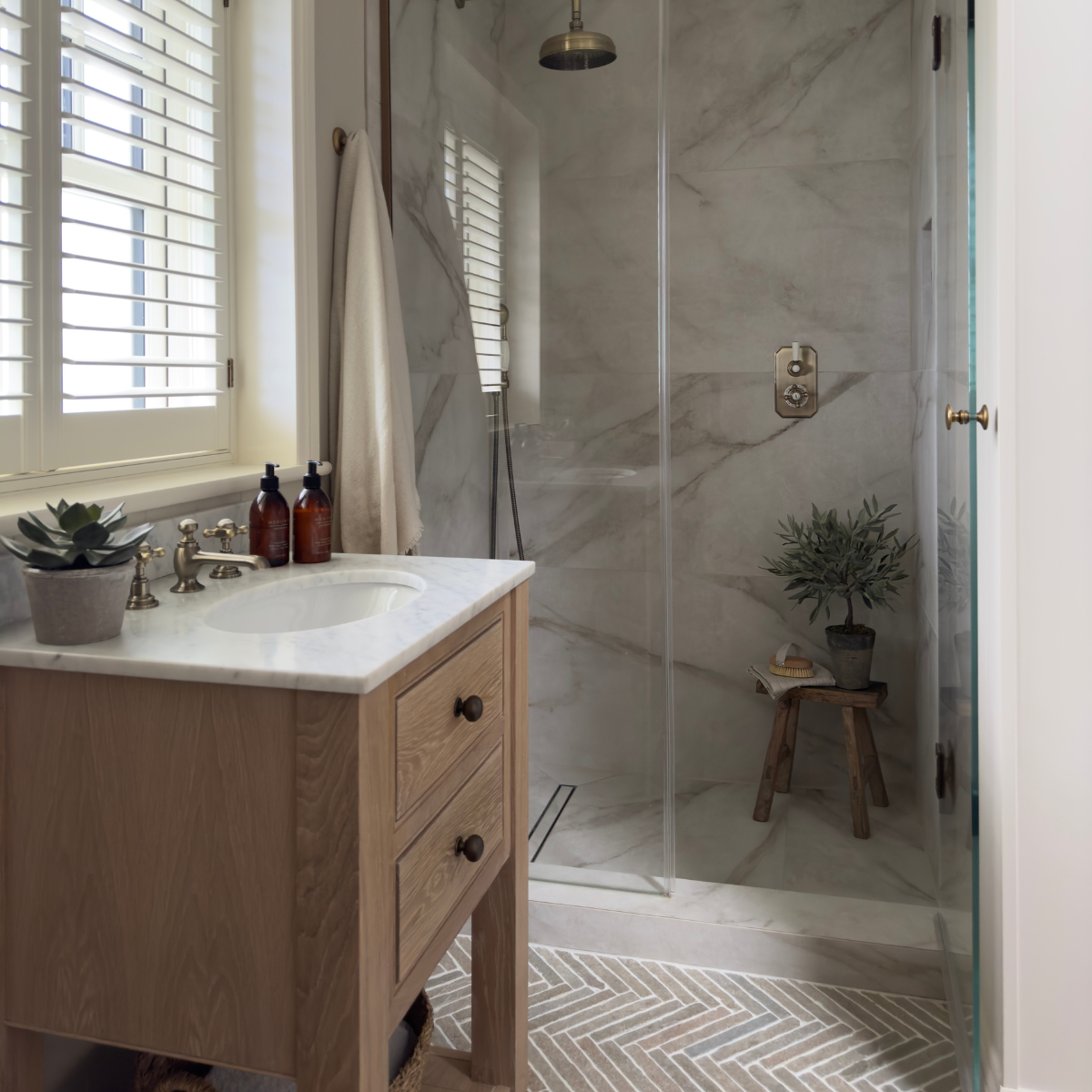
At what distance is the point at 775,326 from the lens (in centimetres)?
263

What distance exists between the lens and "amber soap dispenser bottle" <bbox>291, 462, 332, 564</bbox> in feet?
5.25

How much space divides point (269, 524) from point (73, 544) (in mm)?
514

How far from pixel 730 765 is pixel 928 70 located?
177cm

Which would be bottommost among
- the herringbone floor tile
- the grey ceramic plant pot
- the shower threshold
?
the herringbone floor tile

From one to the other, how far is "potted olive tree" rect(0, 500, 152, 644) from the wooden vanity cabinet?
0.05m

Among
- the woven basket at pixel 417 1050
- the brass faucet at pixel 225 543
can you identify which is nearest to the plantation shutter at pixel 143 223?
the brass faucet at pixel 225 543

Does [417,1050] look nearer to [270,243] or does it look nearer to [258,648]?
[258,648]

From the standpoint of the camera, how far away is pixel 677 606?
2.72 m

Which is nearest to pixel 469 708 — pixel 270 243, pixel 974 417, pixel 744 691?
pixel 974 417

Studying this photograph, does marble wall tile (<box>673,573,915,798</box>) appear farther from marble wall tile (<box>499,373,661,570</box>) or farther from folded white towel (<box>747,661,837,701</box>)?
marble wall tile (<box>499,373,661,570</box>)

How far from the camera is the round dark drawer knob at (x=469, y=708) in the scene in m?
1.24

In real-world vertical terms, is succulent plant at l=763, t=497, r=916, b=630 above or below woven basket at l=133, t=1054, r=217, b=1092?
above

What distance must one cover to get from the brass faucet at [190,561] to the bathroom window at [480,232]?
1061 mm

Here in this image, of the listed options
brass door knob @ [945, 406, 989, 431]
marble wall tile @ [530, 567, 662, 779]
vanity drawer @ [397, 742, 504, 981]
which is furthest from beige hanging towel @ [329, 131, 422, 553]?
brass door knob @ [945, 406, 989, 431]
